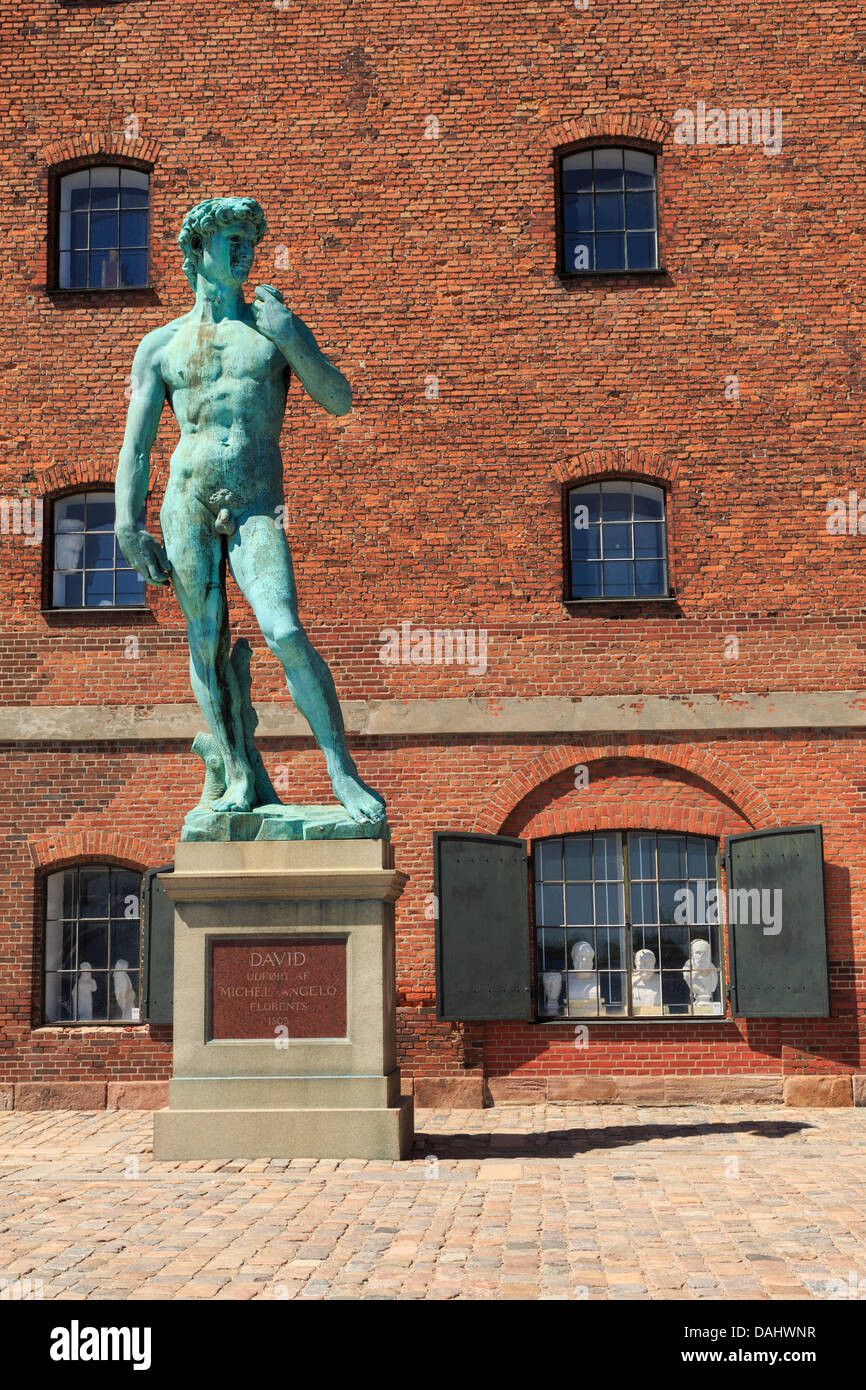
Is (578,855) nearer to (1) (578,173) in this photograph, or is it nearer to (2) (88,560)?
(2) (88,560)

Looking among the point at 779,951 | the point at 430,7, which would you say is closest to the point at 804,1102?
the point at 779,951

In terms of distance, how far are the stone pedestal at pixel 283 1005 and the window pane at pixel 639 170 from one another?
833 cm

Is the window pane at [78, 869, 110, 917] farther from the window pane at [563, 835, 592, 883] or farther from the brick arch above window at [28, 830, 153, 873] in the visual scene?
the window pane at [563, 835, 592, 883]

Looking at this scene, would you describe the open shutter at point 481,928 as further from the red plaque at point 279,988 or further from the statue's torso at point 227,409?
the statue's torso at point 227,409

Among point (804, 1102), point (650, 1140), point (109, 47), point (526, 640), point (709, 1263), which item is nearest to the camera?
point (709, 1263)

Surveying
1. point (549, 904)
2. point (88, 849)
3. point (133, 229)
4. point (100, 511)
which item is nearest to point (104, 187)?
point (133, 229)

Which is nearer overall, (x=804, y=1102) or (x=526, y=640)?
(x=804, y=1102)

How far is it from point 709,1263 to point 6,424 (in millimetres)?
10689

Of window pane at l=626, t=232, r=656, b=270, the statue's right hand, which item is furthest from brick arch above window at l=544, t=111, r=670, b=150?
the statue's right hand

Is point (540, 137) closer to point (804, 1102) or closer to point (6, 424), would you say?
point (6, 424)

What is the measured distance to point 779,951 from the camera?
12406mm

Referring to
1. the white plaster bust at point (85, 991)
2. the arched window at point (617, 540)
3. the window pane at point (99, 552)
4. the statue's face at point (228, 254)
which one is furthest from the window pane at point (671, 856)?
the statue's face at point (228, 254)

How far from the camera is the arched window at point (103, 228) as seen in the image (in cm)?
1398

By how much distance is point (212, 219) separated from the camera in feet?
27.6
